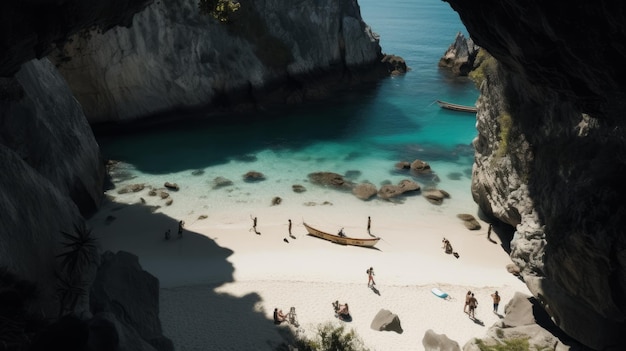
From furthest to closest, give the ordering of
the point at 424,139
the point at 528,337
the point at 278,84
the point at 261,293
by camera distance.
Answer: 1. the point at 278,84
2. the point at 424,139
3. the point at 261,293
4. the point at 528,337

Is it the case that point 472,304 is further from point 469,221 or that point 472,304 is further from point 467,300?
point 469,221

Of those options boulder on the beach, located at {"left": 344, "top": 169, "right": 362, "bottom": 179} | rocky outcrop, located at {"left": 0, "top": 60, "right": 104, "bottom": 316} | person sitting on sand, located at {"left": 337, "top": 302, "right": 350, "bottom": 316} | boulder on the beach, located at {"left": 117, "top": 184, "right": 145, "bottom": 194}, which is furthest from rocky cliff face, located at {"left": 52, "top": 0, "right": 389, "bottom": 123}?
person sitting on sand, located at {"left": 337, "top": 302, "right": 350, "bottom": 316}

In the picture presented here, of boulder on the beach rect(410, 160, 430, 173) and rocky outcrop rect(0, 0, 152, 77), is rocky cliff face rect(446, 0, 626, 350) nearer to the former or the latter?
rocky outcrop rect(0, 0, 152, 77)

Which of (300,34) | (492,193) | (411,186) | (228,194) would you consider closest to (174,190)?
(228,194)

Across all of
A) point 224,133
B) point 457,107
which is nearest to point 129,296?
point 224,133

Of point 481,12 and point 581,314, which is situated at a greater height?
point 481,12

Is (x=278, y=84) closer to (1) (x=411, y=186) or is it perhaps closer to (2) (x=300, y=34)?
(2) (x=300, y=34)
